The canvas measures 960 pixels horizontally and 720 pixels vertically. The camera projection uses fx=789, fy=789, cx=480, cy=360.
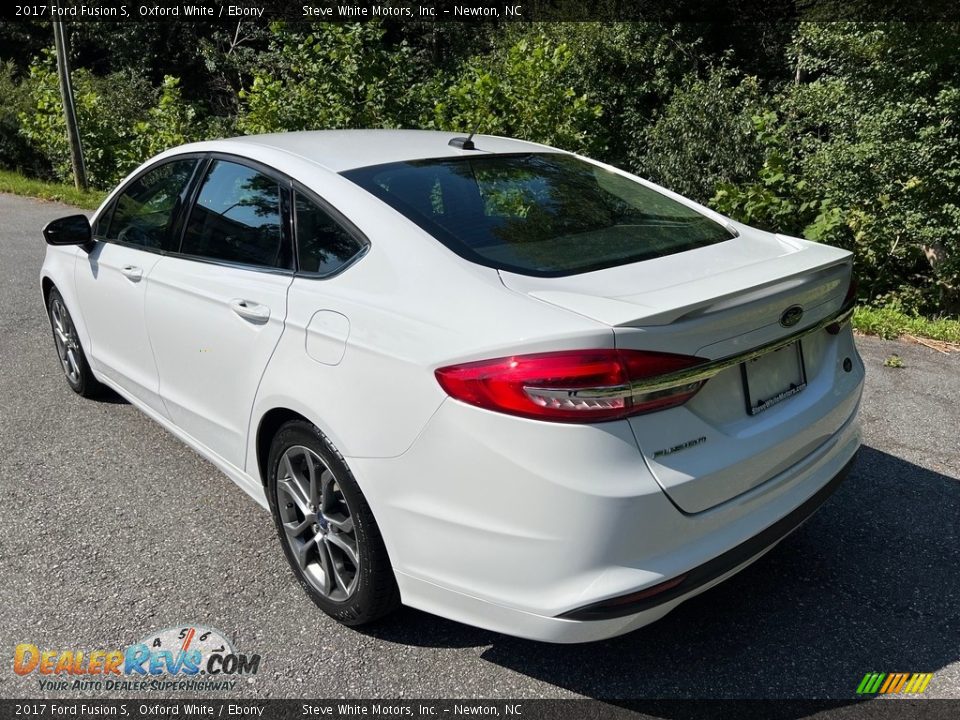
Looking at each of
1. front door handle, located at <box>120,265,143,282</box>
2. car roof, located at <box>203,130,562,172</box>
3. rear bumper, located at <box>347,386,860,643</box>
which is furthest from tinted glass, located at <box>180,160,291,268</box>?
rear bumper, located at <box>347,386,860,643</box>

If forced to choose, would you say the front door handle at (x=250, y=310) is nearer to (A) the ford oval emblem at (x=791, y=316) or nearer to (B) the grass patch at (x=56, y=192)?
(A) the ford oval emblem at (x=791, y=316)

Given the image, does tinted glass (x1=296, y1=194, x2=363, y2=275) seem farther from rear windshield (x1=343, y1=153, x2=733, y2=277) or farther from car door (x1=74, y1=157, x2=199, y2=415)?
car door (x1=74, y1=157, x2=199, y2=415)

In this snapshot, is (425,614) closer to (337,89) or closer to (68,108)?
(337,89)

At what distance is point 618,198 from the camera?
120 inches

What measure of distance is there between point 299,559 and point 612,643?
1.10 metres

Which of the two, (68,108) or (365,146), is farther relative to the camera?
(68,108)

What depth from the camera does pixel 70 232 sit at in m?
3.95

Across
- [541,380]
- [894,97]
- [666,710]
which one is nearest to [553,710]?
[666,710]

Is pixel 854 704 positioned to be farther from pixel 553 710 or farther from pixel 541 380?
pixel 541 380

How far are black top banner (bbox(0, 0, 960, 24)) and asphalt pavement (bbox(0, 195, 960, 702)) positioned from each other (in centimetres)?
673

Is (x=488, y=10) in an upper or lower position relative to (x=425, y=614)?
upper

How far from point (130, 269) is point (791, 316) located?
283cm

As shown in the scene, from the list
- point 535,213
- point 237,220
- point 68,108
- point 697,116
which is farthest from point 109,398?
point 697,116

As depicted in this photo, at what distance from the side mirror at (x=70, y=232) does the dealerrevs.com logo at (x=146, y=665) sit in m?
2.14
